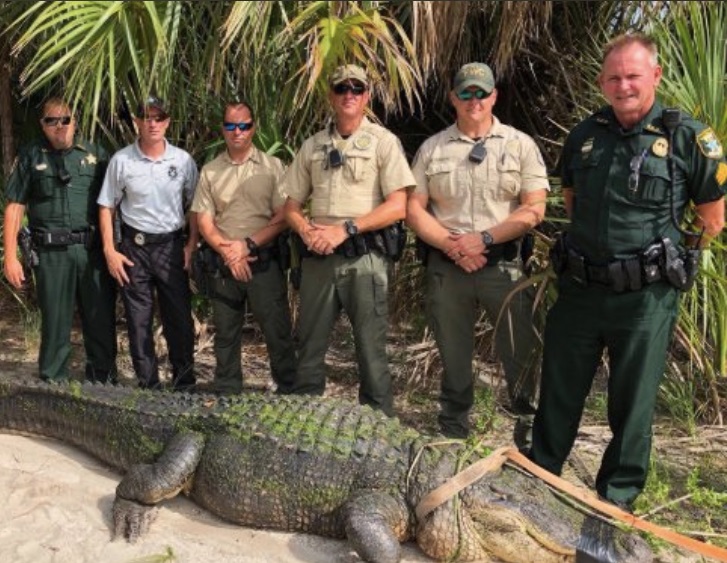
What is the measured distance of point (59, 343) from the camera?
4.88 m

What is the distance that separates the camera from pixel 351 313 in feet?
13.9

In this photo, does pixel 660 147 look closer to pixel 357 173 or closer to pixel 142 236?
pixel 357 173

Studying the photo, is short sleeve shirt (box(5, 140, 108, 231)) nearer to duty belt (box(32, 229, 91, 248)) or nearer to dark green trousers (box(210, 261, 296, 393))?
duty belt (box(32, 229, 91, 248))

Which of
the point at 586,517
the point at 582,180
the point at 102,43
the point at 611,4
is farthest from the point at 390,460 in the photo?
the point at 611,4

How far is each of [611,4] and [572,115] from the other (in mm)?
943

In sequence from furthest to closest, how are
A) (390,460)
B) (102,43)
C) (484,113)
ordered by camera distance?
(102,43), (484,113), (390,460)

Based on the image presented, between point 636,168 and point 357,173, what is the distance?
1.49 meters

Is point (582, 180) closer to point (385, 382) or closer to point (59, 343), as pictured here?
point (385, 382)

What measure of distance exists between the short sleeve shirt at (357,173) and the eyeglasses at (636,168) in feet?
4.04

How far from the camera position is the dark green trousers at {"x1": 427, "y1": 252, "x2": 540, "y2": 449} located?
3984 millimetres

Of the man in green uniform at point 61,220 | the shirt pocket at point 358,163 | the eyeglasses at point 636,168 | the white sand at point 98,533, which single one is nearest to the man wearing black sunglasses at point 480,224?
the shirt pocket at point 358,163

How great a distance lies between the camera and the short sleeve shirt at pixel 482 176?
3922mm

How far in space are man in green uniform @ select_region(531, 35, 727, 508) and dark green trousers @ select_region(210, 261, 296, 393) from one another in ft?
5.86

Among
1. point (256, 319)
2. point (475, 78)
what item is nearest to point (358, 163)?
point (475, 78)
